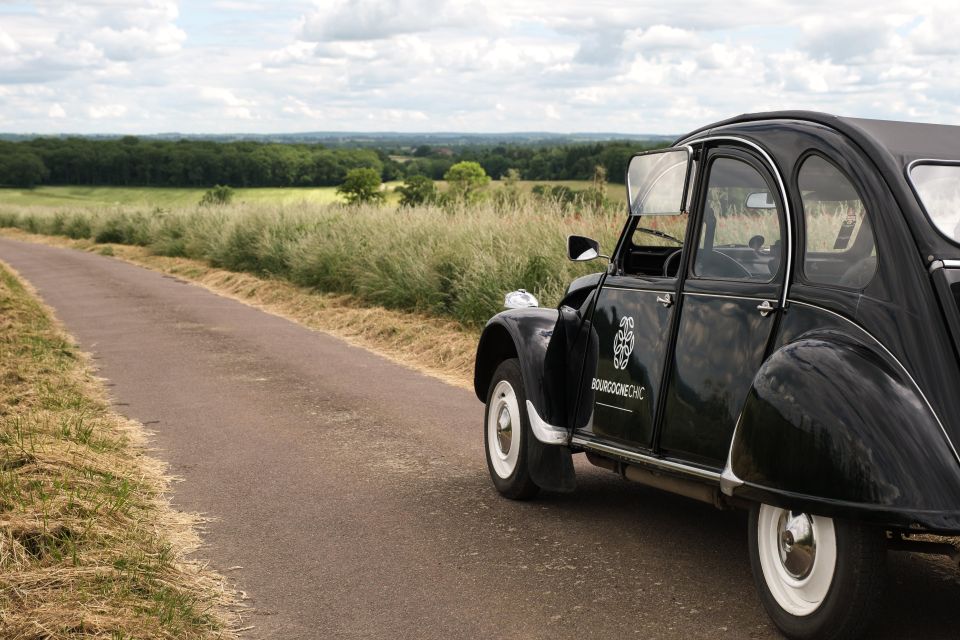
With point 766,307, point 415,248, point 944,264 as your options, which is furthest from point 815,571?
point 415,248

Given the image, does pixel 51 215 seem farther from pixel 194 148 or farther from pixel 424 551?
pixel 424 551

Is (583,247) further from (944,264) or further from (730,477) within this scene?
(944,264)

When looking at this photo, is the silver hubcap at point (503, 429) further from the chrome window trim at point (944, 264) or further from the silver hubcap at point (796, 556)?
the chrome window trim at point (944, 264)

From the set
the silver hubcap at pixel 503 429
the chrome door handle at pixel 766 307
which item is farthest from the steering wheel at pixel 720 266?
the silver hubcap at pixel 503 429

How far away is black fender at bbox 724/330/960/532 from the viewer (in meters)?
3.84

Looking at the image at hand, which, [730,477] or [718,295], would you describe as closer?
[730,477]

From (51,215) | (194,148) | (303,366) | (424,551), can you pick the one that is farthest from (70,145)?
(424,551)

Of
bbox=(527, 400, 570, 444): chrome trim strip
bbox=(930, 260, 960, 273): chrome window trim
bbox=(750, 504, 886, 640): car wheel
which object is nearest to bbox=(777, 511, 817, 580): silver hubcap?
bbox=(750, 504, 886, 640): car wheel

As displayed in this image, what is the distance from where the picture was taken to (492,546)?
5.80 meters

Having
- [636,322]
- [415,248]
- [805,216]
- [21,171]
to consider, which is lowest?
[21,171]

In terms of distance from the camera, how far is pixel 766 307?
466 centimetres

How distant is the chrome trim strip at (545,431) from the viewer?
20.3 feet

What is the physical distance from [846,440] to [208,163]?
82.4m

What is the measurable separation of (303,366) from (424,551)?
22.6 feet
